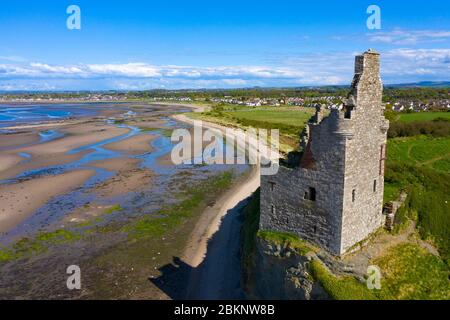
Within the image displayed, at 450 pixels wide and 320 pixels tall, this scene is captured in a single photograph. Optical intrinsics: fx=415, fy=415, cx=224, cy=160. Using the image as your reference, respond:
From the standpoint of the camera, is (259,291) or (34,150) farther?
(34,150)

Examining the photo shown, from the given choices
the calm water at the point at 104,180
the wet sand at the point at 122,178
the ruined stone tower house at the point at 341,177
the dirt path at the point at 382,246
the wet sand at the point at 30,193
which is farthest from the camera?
the wet sand at the point at 122,178

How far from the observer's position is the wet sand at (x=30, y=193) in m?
29.2

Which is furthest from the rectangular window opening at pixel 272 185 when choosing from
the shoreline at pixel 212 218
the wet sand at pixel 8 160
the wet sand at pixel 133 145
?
the wet sand at pixel 133 145

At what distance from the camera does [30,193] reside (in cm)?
3481

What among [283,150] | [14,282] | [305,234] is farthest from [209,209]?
[283,150]

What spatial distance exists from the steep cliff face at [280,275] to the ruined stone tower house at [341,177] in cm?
83

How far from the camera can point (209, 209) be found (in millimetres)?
30031

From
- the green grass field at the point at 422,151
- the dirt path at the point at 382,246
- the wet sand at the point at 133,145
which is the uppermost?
the green grass field at the point at 422,151

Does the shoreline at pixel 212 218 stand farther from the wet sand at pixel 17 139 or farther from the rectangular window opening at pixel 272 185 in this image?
the wet sand at pixel 17 139

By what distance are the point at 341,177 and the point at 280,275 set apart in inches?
167

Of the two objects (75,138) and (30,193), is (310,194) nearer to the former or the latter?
(30,193)
